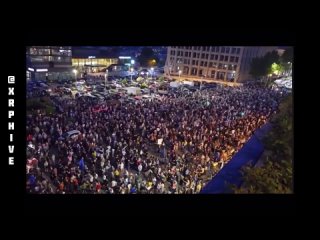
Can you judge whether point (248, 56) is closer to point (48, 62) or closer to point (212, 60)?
point (212, 60)

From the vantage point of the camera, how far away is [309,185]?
8289mm

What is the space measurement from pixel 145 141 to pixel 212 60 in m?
2.14

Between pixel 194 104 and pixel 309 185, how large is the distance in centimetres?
278

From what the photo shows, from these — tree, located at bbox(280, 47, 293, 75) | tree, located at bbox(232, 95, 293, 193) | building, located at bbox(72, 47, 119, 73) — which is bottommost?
tree, located at bbox(232, 95, 293, 193)

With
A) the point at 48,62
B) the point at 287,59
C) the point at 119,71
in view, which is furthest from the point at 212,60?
the point at 48,62

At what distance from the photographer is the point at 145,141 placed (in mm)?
8656

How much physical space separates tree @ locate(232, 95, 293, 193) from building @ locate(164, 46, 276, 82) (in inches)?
43.0

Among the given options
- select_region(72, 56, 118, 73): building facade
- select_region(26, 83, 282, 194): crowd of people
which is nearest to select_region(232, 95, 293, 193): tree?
select_region(26, 83, 282, 194): crowd of people

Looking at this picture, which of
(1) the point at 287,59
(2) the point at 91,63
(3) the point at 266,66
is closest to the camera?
(1) the point at 287,59

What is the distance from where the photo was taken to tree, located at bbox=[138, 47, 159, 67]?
846 cm

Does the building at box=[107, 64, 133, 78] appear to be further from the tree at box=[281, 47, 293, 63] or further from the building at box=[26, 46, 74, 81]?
the tree at box=[281, 47, 293, 63]

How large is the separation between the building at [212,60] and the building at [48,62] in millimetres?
2022
